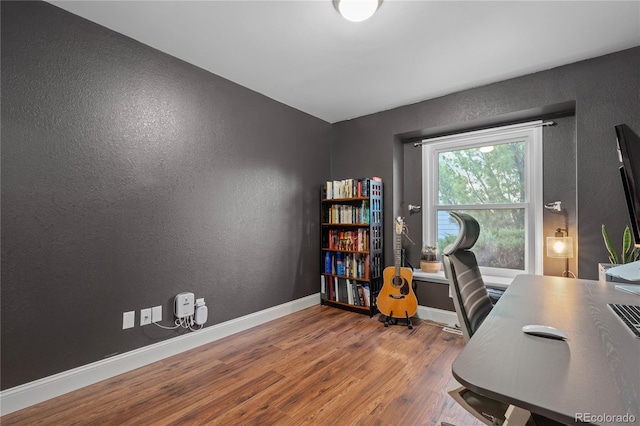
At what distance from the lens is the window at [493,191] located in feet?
9.32

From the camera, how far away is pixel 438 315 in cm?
310

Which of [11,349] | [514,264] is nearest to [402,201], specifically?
[514,264]

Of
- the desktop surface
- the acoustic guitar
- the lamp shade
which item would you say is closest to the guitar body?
the acoustic guitar

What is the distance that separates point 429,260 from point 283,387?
2.12 meters

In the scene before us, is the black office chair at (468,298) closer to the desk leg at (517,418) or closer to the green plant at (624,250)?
the desk leg at (517,418)

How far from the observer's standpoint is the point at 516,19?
1919 mm

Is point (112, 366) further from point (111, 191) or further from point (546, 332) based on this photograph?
point (546, 332)

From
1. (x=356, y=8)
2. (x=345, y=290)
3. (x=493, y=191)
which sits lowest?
(x=345, y=290)

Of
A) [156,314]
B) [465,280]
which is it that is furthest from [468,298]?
[156,314]

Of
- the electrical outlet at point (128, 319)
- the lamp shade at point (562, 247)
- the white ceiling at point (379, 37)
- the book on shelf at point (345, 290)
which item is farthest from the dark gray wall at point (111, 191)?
the lamp shade at point (562, 247)

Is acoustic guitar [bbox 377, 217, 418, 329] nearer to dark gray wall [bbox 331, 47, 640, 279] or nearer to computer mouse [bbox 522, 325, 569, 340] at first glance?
dark gray wall [bbox 331, 47, 640, 279]

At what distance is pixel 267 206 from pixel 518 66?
2.71 meters

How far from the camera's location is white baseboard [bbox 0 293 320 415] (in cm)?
166

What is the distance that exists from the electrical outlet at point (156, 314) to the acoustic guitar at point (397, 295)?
2110 mm
